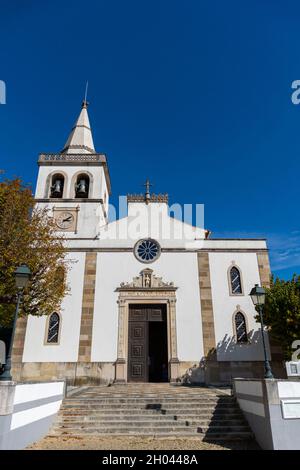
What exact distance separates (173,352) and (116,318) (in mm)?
3157

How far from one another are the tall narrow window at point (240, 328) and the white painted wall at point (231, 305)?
0.21 meters

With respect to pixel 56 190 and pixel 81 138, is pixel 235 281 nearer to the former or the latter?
pixel 56 190

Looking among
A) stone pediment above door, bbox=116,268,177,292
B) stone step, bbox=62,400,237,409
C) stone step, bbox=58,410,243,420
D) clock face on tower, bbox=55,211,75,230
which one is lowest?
stone step, bbox=58,410,243,420

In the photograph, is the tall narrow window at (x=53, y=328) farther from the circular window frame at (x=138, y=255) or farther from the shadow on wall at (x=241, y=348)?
the shadow on wall at (x=241, y=348)

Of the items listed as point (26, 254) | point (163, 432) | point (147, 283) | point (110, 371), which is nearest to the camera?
point (163, 432)

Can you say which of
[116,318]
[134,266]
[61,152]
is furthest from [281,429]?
[61,152]

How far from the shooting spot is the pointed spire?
21.0 metres

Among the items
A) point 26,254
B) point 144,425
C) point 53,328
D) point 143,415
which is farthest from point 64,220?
point 144,425

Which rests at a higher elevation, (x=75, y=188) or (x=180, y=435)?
(x=75, y=188)

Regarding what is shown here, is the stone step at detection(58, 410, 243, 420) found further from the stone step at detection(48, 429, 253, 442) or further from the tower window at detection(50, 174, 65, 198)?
the tower window at detection(50, 174, 65, 198)

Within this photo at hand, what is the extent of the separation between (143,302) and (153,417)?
7.40 meters

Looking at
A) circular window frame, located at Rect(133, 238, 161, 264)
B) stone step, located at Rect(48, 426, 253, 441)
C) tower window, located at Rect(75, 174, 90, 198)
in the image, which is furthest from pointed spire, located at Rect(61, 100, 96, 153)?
stone step, located at Rect(48, 426, 253, 441)

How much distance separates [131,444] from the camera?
7.49 meters

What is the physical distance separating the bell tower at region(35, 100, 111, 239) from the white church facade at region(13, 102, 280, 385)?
7 cm
